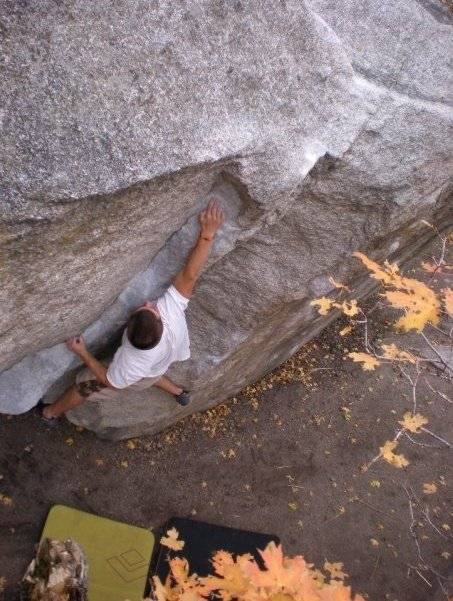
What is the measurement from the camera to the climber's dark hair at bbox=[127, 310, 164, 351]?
13.0 feet

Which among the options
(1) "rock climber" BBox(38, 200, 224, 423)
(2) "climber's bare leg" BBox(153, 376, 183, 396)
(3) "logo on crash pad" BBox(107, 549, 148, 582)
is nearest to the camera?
(1) "rock climber" BBox(38, 200, 224, 423)

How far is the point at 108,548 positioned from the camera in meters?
4.85

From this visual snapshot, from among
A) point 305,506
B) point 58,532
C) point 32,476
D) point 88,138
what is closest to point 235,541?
point 305,506

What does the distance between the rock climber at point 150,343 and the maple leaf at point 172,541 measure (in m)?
1.41

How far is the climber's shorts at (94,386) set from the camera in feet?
15.4

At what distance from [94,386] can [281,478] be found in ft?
8.36

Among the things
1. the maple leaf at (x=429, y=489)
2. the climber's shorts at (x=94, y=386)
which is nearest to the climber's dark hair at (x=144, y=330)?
the climber's shorts at (x=94, y=386)

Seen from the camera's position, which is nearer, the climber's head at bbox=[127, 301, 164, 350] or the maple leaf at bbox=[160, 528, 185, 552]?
the climber's head at bbox=[127, 301, 164, 350]

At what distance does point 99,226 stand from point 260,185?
1.19m

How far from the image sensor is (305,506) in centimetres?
585

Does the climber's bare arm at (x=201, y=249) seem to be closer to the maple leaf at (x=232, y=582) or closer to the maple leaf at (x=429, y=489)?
the maple leaf at (x=232, y=582)

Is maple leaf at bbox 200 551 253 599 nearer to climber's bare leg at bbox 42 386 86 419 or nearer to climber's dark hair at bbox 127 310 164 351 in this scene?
climber's dark hair at bbox 127 310 164 351

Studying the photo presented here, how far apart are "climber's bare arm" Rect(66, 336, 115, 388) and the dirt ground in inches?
52.5

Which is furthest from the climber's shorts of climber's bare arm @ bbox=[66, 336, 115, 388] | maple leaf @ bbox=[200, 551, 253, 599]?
maple leaf @ bbox=[200, 551, 253, 599]
